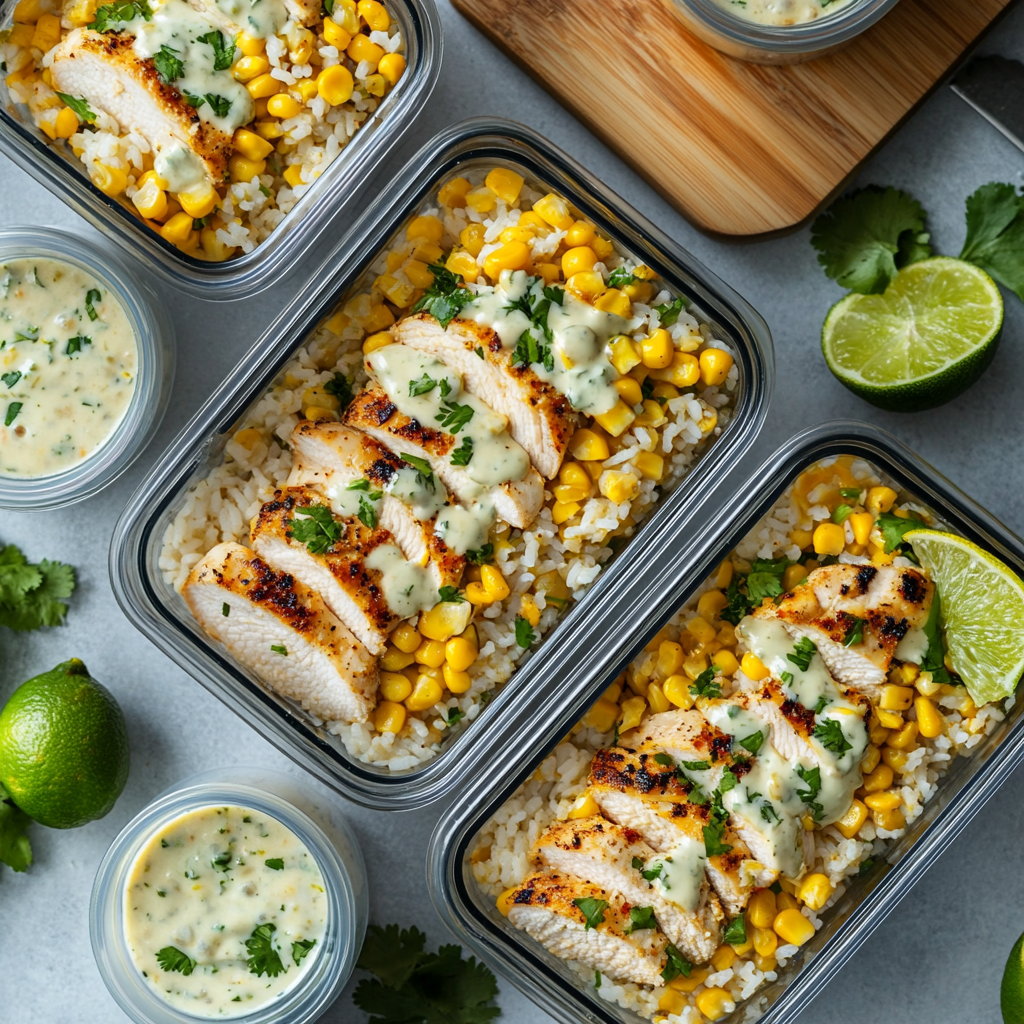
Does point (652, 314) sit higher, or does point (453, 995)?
A: point (652, 314)

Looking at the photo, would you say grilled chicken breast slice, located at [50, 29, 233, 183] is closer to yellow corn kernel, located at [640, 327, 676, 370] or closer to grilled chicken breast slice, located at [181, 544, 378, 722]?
grilled chicken breast slice, located at [181, 544, 378, 722]

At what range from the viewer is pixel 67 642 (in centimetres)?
304

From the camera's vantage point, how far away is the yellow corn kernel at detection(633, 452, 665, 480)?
260cm

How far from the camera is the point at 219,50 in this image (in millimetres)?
2598

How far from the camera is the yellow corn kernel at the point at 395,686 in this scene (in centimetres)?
263

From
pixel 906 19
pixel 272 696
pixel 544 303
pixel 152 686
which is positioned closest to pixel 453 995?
pixel 272 696

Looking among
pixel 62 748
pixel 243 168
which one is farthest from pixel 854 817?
pixel 243 168

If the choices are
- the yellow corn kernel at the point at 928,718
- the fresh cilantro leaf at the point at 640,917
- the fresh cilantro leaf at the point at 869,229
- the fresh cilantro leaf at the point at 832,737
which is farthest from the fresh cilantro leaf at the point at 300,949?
the fresh cilantro leaf at the point at 869,229

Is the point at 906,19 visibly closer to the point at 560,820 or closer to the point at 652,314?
the point at 652,314

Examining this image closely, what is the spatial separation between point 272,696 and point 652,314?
4.65 feet

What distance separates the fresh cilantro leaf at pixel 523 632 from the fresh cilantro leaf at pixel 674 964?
0.84m

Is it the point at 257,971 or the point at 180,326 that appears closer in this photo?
the point at 257,971

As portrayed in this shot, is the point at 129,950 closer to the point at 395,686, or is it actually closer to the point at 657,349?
the point at 395,686

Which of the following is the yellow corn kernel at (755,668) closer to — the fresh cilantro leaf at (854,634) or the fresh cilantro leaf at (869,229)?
the fresh cilantro leaf at (854,634)
